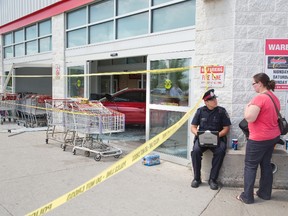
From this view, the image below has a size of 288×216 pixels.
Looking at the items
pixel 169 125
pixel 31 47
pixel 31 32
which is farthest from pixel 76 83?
pixel 169 125

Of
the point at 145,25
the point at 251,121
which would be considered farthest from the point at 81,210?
the point at 145,25

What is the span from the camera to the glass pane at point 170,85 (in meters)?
6.48

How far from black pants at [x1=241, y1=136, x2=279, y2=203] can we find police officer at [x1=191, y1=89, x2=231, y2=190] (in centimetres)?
59

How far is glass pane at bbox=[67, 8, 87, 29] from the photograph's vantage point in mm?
10016

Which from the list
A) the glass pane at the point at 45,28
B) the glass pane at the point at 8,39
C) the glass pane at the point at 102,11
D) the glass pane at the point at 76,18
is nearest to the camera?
the glass pane at the point at 102,11

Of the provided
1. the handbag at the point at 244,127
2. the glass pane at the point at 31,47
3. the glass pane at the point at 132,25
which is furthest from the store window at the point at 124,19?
the glass pane at the point at 31,47

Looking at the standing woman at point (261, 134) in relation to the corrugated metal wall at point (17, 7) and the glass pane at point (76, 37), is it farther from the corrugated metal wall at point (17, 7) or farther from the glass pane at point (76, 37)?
the corrugated metal wall at point (17, 7)

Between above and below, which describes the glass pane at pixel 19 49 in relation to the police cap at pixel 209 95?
above

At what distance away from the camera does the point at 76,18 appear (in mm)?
10328

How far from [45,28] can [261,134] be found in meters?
9.86

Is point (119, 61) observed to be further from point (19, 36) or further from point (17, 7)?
point (17, 7)

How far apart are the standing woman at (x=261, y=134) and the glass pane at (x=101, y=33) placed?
5219 mm

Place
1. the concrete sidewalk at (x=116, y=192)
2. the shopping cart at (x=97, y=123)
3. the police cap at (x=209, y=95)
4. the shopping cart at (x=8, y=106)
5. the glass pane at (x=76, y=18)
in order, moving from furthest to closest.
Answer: the shopping cart at (x=8, y=106) → the glass pane at (x=76, y=18) → the shopping cart at (x=97, y=123) → the police cap at (x=209, y=95) → the concrete sidewalk at (x=116, y=192)

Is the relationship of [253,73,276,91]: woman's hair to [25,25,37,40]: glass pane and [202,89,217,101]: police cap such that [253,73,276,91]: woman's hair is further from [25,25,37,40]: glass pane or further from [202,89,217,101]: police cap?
[25,25,37,40]: glass pane
